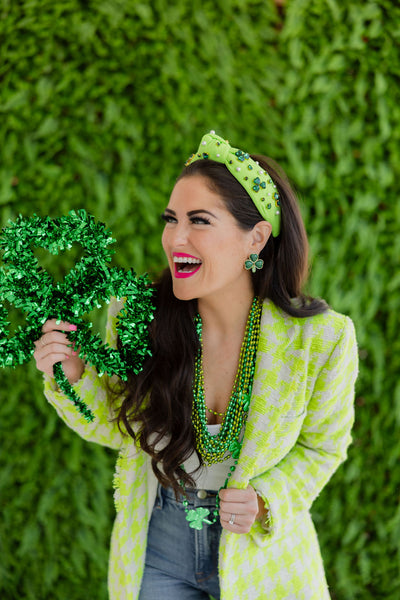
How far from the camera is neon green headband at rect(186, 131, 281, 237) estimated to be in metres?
1.34

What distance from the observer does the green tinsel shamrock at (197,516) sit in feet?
4.35

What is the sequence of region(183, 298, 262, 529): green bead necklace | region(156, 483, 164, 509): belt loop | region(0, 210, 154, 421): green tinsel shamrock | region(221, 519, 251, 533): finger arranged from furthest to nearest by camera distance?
1. region(156, 483, 164, 509): belt loop
2. region(183, 298, 262, 529): green bead necklace
3. region(221, 519, 251, 533): finger
4. region(0, 210, 154, 421): green tinsel shamrock

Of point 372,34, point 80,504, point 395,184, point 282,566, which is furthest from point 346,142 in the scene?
point 80,504

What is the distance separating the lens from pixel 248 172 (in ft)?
4.41

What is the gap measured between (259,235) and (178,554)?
0.86 metres

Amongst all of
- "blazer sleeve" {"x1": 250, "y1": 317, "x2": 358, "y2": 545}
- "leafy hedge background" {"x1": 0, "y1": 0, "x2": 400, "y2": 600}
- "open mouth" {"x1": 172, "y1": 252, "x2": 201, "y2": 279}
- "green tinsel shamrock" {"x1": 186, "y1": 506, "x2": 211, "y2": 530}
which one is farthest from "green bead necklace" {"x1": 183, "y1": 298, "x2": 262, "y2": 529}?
"leafy hedge background" {"x1": 0, "y1": 0, "x2": 400, "y2": 600}

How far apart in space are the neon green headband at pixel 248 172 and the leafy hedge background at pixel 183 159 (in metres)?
0.75

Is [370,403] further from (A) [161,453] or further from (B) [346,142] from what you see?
(A) [161,453]

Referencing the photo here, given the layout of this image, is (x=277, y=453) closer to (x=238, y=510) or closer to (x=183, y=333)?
(x=238, y=510)

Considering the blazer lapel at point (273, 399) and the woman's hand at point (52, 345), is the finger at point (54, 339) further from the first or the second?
the blazer lapel at point (273, 399)

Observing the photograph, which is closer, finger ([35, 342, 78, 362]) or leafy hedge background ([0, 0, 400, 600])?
finger ([35, 342, 78, 362])

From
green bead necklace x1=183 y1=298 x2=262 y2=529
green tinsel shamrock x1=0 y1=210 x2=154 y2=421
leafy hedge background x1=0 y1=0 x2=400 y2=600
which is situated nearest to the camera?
green tinsel shamrock x1=0 y1=210 x2=154 y2=421

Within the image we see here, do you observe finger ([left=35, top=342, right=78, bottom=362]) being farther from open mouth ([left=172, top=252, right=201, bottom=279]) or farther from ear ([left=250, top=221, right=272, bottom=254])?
ear ([left=250, top=221, right=272, bottom=254])

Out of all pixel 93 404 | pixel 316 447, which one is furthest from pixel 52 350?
pixel 316 447
